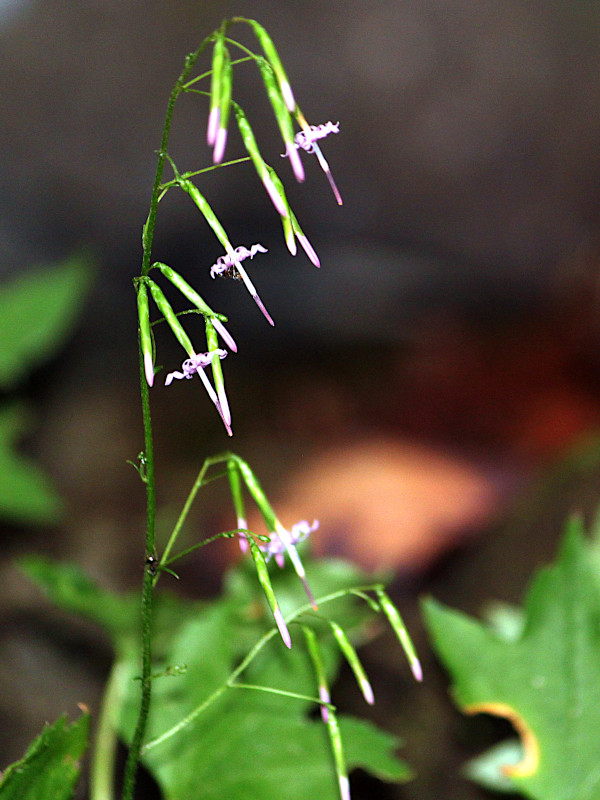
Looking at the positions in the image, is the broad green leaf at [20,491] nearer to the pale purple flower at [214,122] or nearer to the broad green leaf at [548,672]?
the broad green leaf at [548,672]

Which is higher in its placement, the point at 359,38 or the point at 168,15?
the point at 168,15

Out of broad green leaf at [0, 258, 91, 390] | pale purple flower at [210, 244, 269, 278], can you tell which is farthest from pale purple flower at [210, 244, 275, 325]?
broad green leaf at [0, 258, 91, 390]

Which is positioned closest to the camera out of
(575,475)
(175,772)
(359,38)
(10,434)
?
(175,772)

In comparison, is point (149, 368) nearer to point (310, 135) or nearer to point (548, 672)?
point (310, 135)

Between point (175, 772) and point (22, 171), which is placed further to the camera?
point (22, 171)

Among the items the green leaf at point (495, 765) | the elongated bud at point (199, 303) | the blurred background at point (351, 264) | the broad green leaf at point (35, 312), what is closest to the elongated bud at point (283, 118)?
the elongated bud at point (199, 303)

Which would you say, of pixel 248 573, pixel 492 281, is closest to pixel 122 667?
pixel 248 573

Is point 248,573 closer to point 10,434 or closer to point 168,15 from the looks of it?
point 10,434

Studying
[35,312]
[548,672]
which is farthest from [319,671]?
[35,312]
